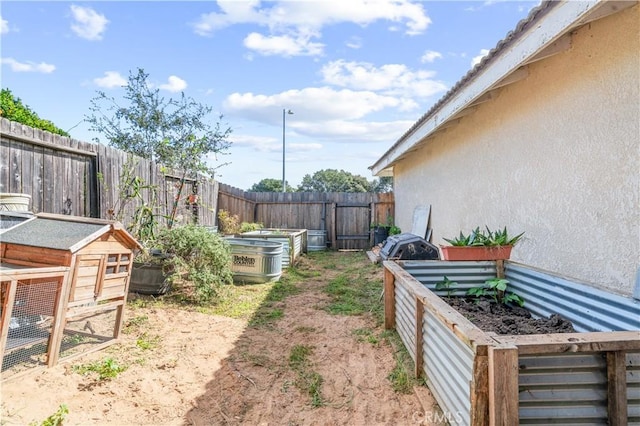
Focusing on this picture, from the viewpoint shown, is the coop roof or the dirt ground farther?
the coop roof

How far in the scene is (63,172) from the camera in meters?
4.14

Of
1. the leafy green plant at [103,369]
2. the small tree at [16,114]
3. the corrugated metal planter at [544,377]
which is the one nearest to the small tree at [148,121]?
the small tree at [16,114]

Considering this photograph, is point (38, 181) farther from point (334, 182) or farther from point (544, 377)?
point (334, 182)

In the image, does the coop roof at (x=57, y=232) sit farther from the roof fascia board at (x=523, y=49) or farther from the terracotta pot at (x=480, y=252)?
the roof fascia board at (x=523, y=49)

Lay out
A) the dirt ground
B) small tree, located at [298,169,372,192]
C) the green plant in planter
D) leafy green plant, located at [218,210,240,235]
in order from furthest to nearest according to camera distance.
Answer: small tree, located at [298,169,372,192] < the green plant in planter < leafy green plant, located at [218,210,240,235] < the dirt ground

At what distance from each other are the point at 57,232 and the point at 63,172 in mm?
2045

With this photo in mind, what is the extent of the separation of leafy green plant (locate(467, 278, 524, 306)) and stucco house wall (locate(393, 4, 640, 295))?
45 centimetres

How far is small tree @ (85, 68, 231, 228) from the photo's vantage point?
11.9 meters

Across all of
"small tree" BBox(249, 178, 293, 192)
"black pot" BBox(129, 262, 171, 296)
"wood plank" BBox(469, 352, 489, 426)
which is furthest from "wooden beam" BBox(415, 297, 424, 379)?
"small tree" BBox(249, 178, 293, 192)

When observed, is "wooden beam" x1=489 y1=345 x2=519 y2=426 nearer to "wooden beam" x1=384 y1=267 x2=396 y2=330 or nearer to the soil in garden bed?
the soil in garden bed

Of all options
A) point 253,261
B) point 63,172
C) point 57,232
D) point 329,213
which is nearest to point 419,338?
point 57,232

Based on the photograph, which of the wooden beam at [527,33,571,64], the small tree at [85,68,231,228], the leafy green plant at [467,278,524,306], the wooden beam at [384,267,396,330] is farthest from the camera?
the small tree at [85,68,231,228]

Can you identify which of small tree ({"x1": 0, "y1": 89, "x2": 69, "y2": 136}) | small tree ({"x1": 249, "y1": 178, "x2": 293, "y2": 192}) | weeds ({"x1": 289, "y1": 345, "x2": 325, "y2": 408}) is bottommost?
weeds ({"x1": 289, "y1": 345, "x2": 325, "y2": 408})

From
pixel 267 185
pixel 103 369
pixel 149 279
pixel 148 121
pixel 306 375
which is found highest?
pixel 148 121
